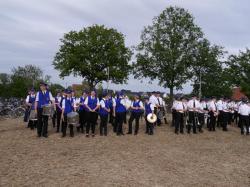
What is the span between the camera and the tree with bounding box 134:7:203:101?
41.3m

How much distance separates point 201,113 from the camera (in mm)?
18047

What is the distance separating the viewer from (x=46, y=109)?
1362 centimetres

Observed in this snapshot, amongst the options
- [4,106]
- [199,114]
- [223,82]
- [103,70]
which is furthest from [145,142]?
[103,70]

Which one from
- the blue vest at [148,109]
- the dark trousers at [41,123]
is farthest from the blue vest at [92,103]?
the blue vest at [148,109]

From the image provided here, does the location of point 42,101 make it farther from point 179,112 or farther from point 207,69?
point 207,69

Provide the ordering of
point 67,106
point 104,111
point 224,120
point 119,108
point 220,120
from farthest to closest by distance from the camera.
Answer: point 220,120 → point 224,120 → point 119,108 → point 104,111 → point 67,106

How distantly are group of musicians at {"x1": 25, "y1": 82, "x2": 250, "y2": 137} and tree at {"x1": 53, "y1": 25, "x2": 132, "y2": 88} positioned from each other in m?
26.9

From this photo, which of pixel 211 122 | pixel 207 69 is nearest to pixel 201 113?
pixel 211 122

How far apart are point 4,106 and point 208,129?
1237cm

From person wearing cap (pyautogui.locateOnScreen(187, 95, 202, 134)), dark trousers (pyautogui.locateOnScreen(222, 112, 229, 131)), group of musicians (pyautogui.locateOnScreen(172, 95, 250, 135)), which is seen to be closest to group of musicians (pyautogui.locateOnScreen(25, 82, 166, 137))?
group of musicians (pyautogui.locateOnScreen(172, 95, 250, 135))

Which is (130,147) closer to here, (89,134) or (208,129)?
(89,134)

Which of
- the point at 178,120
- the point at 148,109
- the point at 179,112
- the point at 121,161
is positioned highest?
the point at 148,109

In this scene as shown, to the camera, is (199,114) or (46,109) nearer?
(46,109)

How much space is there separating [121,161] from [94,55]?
37.3 m
